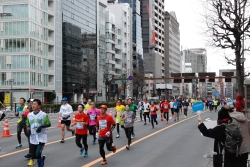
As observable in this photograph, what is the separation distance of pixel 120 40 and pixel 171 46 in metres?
62.8

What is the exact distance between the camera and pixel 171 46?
165250mm

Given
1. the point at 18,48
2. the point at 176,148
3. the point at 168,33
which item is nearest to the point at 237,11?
the point at 176,148

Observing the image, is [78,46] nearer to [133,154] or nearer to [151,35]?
[151,35]

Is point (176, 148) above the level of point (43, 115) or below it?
below

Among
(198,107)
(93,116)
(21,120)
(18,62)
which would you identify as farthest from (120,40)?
(198,107)

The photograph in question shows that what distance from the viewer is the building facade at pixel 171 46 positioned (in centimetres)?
15925

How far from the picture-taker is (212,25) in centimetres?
2133

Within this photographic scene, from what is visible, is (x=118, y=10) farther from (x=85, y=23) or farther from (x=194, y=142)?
(x=194, y=142)

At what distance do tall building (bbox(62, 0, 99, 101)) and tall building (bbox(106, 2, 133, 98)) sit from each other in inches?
332

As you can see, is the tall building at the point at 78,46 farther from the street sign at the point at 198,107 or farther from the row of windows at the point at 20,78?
the street sign at the point at 198,107

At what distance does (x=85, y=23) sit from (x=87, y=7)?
4.09 metres

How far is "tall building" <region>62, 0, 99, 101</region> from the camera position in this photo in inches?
2928

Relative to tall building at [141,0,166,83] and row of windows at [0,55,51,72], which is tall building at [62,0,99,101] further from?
tall building at [141,0,166,83]

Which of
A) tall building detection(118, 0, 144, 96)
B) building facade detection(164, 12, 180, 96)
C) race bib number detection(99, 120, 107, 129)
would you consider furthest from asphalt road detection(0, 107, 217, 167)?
building facade detection(164, 12, 180, 96)
